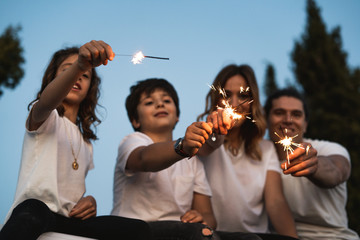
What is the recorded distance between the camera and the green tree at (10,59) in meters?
10.5

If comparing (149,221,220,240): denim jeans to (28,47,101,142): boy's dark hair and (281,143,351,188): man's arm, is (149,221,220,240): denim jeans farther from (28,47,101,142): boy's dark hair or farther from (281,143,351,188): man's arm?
(28,47,101,142): boy's dark hair

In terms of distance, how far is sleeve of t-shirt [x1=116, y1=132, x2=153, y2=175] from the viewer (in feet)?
8.44

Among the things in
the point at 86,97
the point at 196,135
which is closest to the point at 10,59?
the point at 86,97

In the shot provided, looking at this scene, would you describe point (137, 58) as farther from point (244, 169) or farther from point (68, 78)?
point (244, 169)

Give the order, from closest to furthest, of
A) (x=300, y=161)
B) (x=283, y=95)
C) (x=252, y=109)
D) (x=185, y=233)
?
(x=300, y=161)
(x=185, y=233)
(x=252, y=109)
(x=283, y=95)

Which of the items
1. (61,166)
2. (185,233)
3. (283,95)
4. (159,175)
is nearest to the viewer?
(185,233)

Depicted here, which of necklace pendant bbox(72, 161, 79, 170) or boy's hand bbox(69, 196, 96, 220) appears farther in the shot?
necklace pendant bbox(72, 161, 79, 170)

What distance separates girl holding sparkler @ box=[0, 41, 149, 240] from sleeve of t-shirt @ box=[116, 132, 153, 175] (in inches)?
9.8

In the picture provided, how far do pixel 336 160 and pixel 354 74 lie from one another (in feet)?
30.4

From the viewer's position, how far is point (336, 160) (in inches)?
120

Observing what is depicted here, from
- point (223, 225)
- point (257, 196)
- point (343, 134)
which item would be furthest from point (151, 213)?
point (343, 134)

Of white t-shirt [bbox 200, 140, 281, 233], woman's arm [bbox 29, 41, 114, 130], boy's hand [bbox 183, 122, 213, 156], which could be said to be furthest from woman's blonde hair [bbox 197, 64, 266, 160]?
woman's arm [bbox 29, 41, 114, 130]

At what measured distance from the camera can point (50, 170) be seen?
2197 mm

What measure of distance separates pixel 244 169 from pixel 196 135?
1.56m
